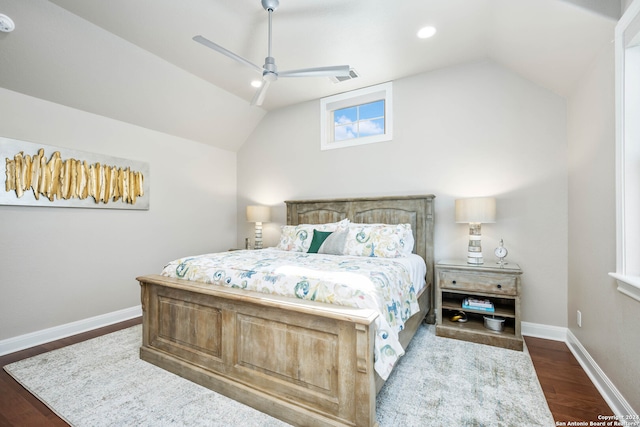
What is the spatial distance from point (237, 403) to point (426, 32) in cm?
347

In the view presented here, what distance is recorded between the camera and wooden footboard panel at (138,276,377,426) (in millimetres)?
1521

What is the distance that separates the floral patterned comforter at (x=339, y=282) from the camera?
1599 millimetres

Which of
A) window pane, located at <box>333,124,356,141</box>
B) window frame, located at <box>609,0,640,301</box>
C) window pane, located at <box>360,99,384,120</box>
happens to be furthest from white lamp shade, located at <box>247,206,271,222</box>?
window frame, located at <box>609,0,640,301</box>

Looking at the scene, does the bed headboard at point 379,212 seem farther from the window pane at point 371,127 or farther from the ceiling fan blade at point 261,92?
the ceiling fan blade at point 261,92

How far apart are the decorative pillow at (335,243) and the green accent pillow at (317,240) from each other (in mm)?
59

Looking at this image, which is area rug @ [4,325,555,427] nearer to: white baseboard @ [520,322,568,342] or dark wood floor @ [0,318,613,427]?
dark wood floor @ [0,318,613,427]

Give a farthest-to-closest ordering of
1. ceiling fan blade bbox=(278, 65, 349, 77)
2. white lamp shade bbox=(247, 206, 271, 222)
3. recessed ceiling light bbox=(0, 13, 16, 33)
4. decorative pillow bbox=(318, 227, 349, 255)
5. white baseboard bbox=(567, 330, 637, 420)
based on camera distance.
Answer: white lamp shade bbox=(247, 206, 271, 222), decorative pillow bbox=(318, 227, 349, 255), ceiling fan blade bbox=(278, 65, 349, 77), recessed ceiling light bbox=(0, 13, 16, 33), white baseboard bbox=(567, 330, 637, 420)

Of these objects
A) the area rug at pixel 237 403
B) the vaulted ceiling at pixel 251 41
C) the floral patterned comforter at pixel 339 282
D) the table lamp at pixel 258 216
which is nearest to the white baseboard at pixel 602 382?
the area rug at pixel 237 403

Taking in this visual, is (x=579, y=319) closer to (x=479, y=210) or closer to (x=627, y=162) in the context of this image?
(x=479, y=210)

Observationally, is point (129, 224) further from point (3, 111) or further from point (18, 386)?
point (18, 386)

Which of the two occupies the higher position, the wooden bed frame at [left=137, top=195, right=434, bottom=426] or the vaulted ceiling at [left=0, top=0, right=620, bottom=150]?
the vaulted ceiling at [left=0, top=0, right=620, bottom=150]

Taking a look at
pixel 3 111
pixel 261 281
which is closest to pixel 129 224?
pixel 3 111

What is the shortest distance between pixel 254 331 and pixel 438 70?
350 centimetres

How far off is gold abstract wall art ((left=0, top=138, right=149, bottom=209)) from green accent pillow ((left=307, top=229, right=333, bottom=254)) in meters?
2.29
